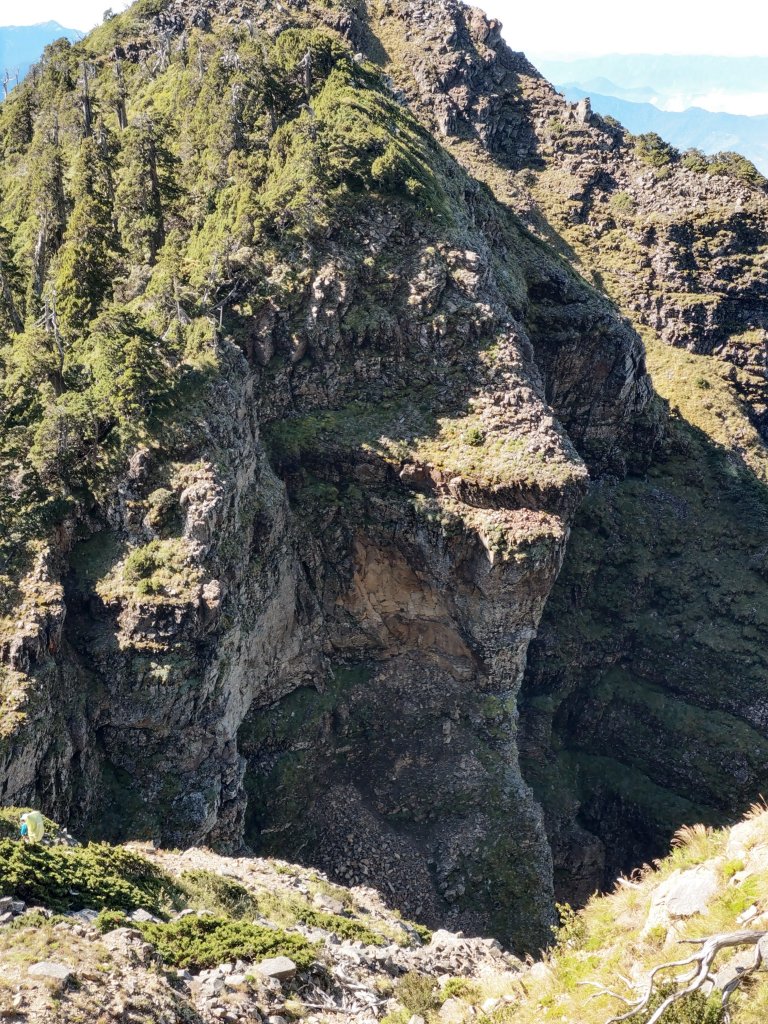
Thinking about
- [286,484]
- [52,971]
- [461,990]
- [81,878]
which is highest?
[286,484]

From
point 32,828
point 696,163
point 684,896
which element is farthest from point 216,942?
point 696,163

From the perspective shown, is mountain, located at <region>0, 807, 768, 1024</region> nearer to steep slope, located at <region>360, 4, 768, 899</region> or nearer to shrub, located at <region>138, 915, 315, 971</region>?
shrub, located at <region>138, 915, 315, 971</region>

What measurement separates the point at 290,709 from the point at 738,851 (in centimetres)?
3843

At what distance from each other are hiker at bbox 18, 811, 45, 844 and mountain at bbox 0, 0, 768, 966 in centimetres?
739

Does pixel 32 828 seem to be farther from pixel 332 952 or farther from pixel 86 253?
pixel 86 253

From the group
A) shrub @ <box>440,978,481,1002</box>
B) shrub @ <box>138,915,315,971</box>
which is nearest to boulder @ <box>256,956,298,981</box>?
shrub @ <box>138,915,315,971</box>

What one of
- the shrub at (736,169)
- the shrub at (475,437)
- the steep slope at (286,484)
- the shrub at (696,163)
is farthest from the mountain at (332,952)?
the shrub at (696,163)

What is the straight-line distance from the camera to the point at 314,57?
205ft

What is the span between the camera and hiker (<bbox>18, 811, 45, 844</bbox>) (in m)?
25.7

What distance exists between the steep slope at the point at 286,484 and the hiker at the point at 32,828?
11.0 metres

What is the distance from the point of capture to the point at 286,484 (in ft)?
178

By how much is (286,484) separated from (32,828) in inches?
1240

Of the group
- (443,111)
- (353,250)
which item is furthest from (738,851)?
(443,111)

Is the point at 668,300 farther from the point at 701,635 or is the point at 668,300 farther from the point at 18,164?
the point at 18,164
